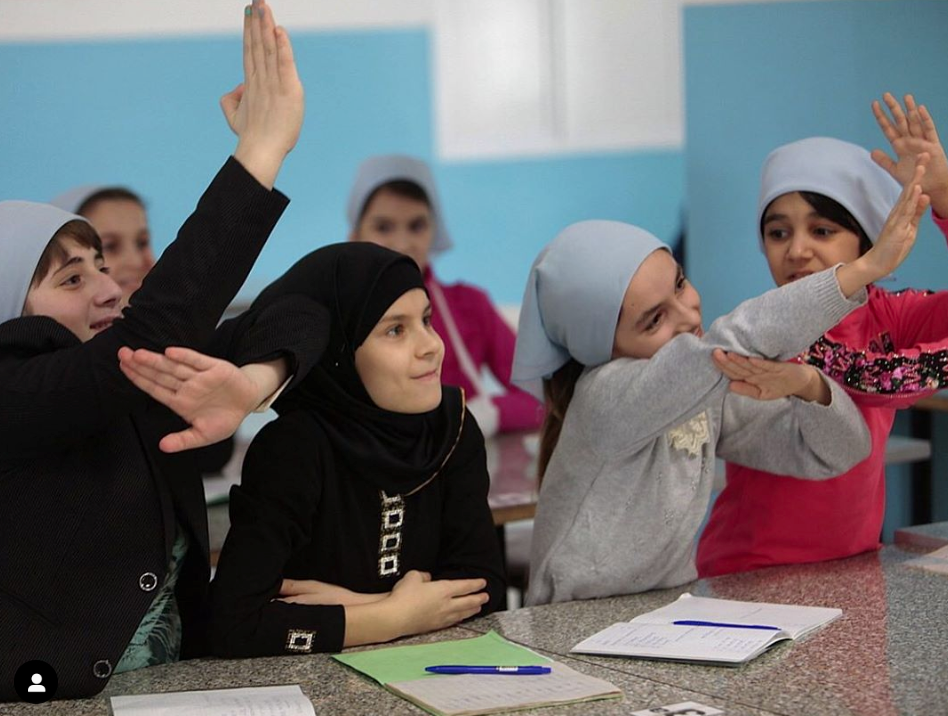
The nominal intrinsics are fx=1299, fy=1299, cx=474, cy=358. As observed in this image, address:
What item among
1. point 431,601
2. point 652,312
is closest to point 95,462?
point 431,601

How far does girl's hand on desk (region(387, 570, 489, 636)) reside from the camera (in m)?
1.83

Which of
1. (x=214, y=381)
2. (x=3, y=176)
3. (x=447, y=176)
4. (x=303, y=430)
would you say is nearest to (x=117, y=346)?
(x=214, y=381)

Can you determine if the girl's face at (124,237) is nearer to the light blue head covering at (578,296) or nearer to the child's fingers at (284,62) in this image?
the light blue head covering at (578,296)

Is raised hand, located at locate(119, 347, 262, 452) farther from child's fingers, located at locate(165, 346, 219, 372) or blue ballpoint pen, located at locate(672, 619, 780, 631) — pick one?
blue ballpoint pen, located at locate(672, 619, 780, 631)

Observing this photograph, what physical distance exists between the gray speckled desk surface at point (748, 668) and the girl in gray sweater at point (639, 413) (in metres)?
0.10

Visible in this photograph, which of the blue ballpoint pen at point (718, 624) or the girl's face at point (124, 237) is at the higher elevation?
the girl's face at point (124, 237)

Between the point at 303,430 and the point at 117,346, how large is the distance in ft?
1.26

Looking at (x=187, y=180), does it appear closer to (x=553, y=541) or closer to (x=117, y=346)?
(x=553, y=541)

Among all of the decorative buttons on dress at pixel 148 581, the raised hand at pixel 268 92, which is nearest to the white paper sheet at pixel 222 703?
the decorative buttons on dress at pixel 148 581

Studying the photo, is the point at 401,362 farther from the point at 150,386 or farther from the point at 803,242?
the point at 803,242

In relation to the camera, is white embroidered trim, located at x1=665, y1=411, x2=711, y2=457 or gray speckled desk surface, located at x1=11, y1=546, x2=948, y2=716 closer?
gray speckled desk surface, located at x1=11, y1=546, x2=948, y2=716

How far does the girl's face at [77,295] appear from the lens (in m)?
1.77

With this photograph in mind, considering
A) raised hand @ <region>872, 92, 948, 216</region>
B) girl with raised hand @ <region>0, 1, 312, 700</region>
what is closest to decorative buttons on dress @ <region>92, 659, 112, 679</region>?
girl with raised hand @ <region>0, 1, 312, 700</region>

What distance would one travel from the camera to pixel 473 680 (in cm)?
158
